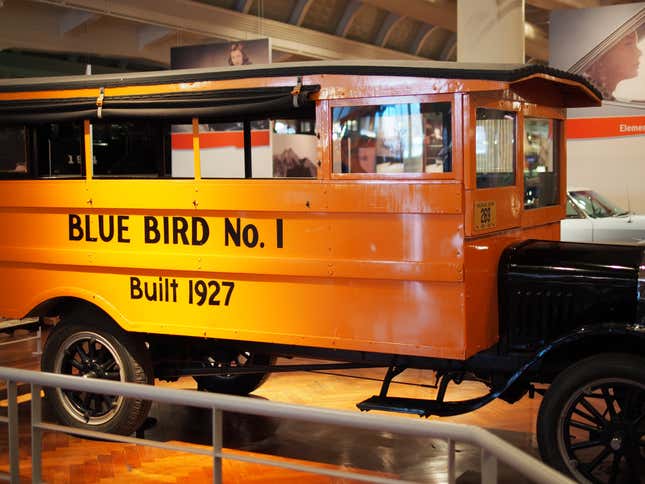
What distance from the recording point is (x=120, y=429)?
6113mm

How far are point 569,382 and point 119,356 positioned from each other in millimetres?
3023

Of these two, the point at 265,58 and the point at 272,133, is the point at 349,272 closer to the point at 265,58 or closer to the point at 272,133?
the point at 272,133

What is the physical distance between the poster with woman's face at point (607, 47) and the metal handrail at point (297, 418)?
40.6 ft

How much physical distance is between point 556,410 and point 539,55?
21836 mm

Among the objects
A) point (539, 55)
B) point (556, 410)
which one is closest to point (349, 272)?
point (556, 410)

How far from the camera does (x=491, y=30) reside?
11898 mm

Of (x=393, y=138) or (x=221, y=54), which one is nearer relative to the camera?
(x=393, y=138)

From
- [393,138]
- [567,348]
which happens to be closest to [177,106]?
[393,138]

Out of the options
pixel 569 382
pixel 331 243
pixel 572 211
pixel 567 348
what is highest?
pixel 331 243

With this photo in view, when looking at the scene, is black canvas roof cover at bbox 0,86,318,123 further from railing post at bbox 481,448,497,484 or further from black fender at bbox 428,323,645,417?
railing post at bbox 481,448,497,484

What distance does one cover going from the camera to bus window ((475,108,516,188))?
538 cm

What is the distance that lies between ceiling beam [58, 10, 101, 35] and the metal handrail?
9.47m

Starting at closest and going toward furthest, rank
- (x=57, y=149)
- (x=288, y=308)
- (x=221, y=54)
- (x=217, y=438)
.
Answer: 1. (x=217, y=438)
2. (x=288, y=308)
3. (x=57, y=149)
4. (x=221, y=54)

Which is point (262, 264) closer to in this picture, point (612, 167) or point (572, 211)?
point (572, 211)
